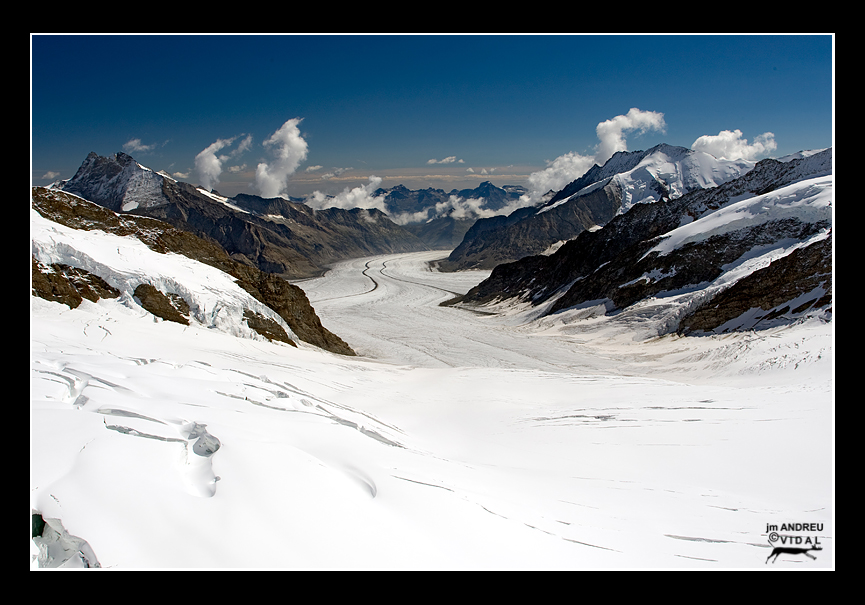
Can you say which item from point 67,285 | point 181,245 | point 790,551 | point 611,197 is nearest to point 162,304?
point 67,285

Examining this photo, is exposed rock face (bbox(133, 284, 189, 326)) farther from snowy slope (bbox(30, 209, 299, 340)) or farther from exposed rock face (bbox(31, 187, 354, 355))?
exposed rock face (bbox(31, 187, 354, 355))

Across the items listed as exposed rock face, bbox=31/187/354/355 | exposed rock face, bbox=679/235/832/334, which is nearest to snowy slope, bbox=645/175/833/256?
exposed rock face, bbox=679/235/832/334

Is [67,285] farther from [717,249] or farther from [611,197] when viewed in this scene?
[611,197]

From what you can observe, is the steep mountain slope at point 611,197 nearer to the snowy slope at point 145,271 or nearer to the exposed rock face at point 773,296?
the exposed rock face at point 773,296

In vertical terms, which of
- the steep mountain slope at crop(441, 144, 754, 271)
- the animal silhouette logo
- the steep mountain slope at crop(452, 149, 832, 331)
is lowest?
the animal silhouette logo

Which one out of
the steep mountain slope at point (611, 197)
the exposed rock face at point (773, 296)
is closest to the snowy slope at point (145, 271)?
the exposed rock face at point (773, 296)
